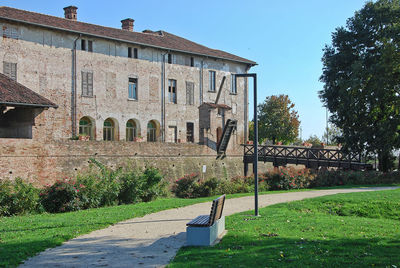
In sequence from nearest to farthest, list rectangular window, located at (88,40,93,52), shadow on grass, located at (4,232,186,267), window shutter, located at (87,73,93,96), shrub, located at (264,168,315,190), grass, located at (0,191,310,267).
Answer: shadow on grass, located at (4,232,186,267) → grass, located at (0,191,310,267) → shrub, located at (264,168,315,190) → window shutter, located at (87,73,93,96) → rectangular window, located at (88,40,93,52)

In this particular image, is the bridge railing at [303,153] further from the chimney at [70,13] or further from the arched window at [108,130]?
the chimney at [70,13]

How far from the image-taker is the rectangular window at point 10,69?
87.8ft

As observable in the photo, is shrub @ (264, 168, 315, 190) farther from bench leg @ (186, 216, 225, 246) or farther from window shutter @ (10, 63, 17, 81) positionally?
bench leg @ (186, 216, 225, 246)

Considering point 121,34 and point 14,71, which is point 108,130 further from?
point 14,71

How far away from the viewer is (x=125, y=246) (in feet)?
29.5

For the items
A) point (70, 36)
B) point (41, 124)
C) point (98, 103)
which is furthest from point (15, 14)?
point (41, 124)

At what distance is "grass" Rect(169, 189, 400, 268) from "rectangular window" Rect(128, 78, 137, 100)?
863 inches

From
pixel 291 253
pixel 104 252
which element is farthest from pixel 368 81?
pixel 104 252

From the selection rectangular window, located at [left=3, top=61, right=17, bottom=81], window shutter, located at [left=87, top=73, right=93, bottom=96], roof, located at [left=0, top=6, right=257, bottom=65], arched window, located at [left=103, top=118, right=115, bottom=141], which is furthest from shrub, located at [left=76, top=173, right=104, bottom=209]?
arched window, located at [left=103, top=118, right=115, bottom=141]

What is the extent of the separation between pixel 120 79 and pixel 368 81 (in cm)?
1780

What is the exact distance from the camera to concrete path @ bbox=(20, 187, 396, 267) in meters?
7.70

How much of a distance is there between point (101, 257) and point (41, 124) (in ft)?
40.3

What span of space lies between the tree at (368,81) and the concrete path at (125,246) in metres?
20.9

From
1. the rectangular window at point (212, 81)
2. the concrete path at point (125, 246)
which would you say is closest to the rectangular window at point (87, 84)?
the rectangular window at point (212, 81)
